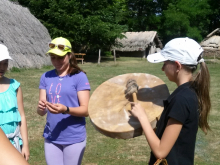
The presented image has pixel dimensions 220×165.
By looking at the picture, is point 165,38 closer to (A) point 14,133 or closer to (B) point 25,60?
(B) point 25,60

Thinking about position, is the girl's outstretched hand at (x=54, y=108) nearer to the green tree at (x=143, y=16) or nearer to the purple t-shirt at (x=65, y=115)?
the purple t-shirt at (x=65, y=115)

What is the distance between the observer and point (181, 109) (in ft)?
5.33

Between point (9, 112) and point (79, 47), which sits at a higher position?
point (9, 112)

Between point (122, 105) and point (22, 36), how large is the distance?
52.1ft

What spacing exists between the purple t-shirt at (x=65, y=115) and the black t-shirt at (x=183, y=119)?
0.93m

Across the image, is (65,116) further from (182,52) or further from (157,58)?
(182,52)

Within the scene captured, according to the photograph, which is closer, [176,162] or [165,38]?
[176,162]

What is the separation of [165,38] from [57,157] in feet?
143

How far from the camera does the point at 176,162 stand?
1729 mm

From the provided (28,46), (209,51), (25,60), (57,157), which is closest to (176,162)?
(57,157)

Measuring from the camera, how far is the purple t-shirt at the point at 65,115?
2475mm

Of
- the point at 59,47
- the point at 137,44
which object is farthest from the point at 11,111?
the point at 137,44

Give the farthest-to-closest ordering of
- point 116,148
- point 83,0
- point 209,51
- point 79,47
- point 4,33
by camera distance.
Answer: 1. point 209,51
2. point 79,47
3. point 83,0
4. point 4,33
5. point 116,148

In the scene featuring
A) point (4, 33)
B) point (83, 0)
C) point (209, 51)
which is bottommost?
point (209, 51)
